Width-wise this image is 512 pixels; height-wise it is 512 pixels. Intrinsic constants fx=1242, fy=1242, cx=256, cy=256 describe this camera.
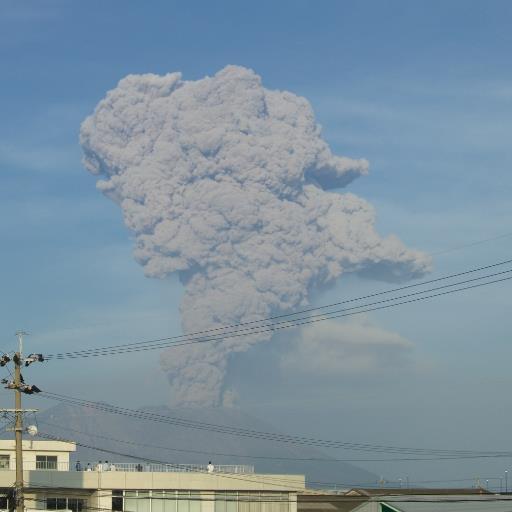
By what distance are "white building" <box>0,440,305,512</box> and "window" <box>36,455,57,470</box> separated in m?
25.7

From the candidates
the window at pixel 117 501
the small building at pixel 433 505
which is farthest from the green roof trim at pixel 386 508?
the window at pixel 117 501

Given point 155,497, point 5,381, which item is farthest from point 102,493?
point 5,381

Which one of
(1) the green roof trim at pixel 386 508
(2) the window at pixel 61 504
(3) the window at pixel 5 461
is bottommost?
(1) the green roof trim at pixel 386 508

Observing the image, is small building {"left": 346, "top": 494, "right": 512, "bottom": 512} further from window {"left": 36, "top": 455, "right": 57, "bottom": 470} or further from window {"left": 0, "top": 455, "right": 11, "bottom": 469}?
window {"left": 36, "top": 455, "right": 57, "bottom": 470}

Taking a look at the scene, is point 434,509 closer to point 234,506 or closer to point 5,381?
point 234,506

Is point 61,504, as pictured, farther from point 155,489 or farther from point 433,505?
point 433,505

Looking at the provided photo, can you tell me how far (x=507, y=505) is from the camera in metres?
116

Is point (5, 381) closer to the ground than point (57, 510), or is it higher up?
higher up

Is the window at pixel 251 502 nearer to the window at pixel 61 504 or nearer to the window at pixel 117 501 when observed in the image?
the window at pixel 117 501

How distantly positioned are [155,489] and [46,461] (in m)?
33.5

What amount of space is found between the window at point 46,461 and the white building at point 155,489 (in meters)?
25.7

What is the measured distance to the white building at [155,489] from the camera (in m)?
113

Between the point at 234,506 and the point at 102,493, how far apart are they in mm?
13298

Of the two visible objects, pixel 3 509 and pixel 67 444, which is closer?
pixel 3 509
